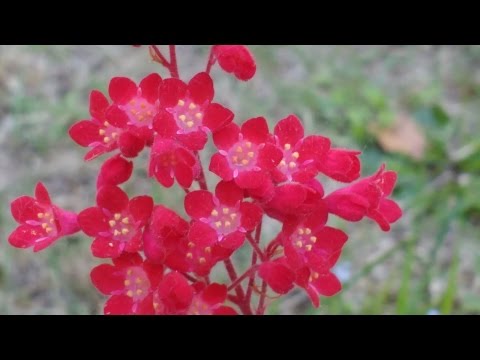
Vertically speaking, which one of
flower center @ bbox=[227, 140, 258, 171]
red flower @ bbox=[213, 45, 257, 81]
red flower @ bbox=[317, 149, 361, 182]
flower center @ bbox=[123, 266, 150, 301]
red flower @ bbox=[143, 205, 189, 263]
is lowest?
flower center @ bbox=[123, 266, 150, 301]

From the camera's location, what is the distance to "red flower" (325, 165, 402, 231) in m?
1.07

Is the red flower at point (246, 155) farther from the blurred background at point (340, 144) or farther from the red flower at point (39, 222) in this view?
the blurred background at point (340, 144)

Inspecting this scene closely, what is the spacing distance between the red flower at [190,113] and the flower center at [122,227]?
0.14 meters

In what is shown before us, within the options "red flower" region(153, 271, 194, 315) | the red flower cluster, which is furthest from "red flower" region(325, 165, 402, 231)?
"red flower" region(153, 271, 194, 315)

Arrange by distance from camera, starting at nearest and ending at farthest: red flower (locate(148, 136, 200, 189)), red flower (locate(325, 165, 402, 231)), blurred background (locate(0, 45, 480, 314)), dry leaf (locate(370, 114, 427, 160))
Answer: red flower (locate(148, 136, 200, 189)) < red flower (locate(325, 165, 402, 231)) < blurred background (locate(0, 45, 480, 314)) < dry leaf (locate(370, 114, 427, 160))

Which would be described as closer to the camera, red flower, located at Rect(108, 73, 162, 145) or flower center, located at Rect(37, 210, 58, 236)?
red flower, located at Rect(108, 73, 162, 145)

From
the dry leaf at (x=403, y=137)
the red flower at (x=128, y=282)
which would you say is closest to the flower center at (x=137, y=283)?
the red flower at (x=128, y=282)

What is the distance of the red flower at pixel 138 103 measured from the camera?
1004mm

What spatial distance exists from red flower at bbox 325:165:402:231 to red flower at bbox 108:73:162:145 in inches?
10.7

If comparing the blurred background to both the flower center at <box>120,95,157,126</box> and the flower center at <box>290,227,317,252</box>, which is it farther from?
the flower center at <box>120,95,157,126</box>

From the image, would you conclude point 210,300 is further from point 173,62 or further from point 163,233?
point 173,62

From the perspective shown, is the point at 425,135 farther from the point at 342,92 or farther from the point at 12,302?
the point at 12,302

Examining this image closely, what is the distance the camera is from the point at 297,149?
3.43 feet
